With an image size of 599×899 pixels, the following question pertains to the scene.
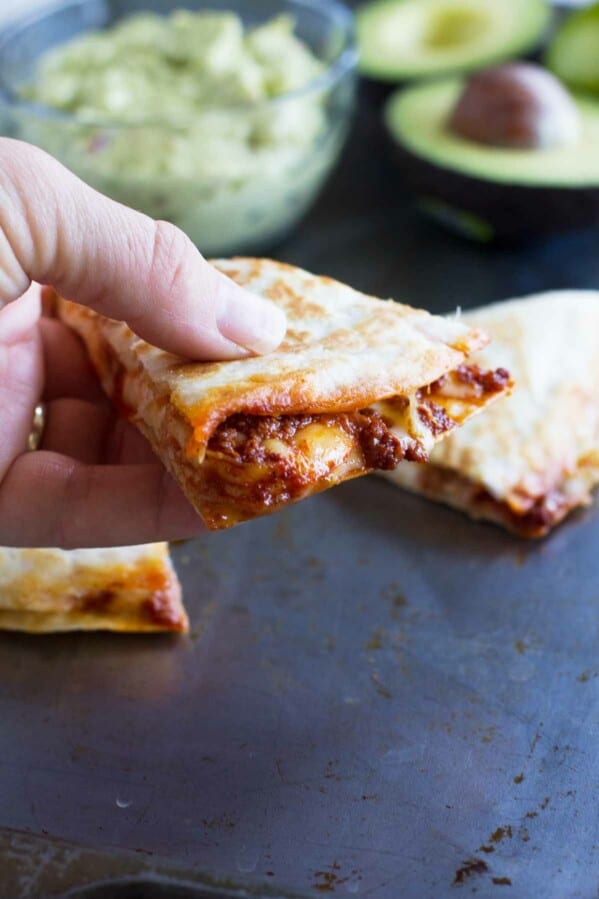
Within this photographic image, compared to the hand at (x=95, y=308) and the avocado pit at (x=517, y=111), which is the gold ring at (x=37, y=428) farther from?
the avocado pit at (x=517, y=111)

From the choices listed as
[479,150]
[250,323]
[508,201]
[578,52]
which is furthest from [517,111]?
[250,323]

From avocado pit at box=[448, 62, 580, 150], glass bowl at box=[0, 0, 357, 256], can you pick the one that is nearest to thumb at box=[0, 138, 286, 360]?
glass bowl at box=[0, 0, 357, 256]

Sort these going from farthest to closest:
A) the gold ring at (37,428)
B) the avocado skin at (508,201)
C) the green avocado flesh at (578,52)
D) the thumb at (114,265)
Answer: the green avocado flesh at (578,52) < the avocado skin at (508,201) < the gold ring at (37,428) < the thumb at (114,265)

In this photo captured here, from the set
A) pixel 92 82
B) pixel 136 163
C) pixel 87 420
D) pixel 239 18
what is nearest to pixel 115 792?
pixel 87 420

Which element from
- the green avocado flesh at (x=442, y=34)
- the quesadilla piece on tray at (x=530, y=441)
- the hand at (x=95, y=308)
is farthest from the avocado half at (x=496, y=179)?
the hand at (x=95, y=308)

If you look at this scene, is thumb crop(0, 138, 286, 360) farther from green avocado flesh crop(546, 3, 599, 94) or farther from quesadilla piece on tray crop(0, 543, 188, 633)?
green avocado flesh crop(546, 3, 599, 94)

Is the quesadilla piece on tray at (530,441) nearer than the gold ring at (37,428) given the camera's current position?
No

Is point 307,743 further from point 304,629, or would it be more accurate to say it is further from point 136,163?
point 136,163
